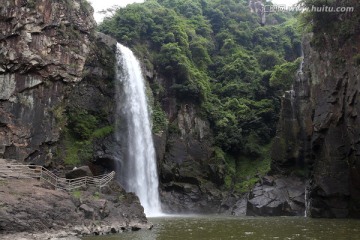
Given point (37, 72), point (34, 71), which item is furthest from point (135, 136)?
point (34, 71)

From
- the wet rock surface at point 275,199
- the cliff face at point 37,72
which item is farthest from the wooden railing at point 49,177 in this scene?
the wet rock surface at point 275,199

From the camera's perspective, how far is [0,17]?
87.8 ft

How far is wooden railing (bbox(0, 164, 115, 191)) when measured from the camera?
1764 centimetres

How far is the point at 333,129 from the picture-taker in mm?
24969

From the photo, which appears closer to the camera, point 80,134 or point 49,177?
point 49,177

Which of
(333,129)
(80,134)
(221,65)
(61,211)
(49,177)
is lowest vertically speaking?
(61,211)

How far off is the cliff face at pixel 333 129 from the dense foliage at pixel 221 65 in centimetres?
1025

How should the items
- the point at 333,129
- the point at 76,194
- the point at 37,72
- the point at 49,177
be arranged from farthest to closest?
the point at 37,72 < the point at 333,129 < the point at 49,177 < the point at 76,194

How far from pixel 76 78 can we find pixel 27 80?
3.98 meters

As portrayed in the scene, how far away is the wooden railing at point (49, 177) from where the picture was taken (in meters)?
17.6

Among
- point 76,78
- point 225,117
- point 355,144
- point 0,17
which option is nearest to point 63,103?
point 76,78

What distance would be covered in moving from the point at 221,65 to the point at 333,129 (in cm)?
2494

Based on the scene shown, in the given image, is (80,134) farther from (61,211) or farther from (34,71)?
(61,211)

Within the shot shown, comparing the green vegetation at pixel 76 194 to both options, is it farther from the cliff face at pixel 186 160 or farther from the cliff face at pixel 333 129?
the cliff face at pixel 333 129
